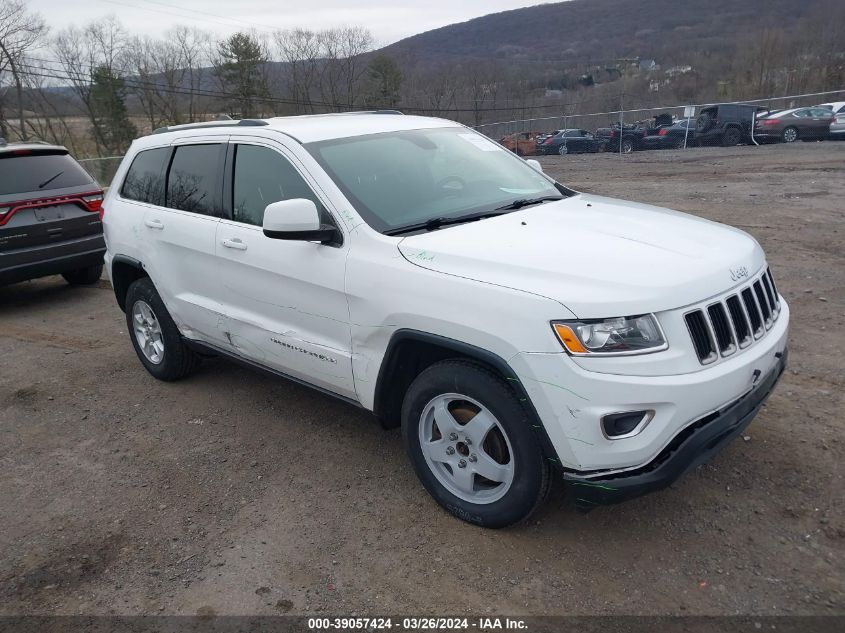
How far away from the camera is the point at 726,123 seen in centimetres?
2491

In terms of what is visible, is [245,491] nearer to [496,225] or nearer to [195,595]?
[195,595]

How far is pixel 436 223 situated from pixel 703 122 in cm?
2545

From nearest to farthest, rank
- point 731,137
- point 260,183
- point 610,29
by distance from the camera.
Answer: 1. point 260,183
2. point 731,137
3. point 610,29

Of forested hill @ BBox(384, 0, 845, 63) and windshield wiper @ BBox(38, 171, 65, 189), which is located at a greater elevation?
forested hill @ BBox(384, 0, 845, 63)

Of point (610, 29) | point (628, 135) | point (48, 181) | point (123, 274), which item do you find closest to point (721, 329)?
point (123, 274)

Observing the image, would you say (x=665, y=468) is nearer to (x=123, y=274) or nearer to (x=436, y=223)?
(x=436, y=223)

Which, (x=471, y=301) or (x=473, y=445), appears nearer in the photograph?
(x=471, y=301)

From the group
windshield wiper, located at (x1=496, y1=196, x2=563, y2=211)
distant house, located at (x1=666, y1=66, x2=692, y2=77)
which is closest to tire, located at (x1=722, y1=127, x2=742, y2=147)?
windshield wiper, located at (x1=496, y1=196, x2=563, y2=211)

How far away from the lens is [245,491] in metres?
3.75

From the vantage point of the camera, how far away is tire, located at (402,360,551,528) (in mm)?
2861

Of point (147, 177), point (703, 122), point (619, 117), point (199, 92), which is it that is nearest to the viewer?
point (147, 177)

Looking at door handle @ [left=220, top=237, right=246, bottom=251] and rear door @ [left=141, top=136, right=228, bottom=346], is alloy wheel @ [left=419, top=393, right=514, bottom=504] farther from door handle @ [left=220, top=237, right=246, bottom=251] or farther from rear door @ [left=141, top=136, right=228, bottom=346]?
rear door @ [left=141, top=136, right=228, bottom=346]

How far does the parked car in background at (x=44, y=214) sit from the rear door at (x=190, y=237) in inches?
105

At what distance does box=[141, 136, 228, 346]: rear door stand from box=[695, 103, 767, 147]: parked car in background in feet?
81.0
